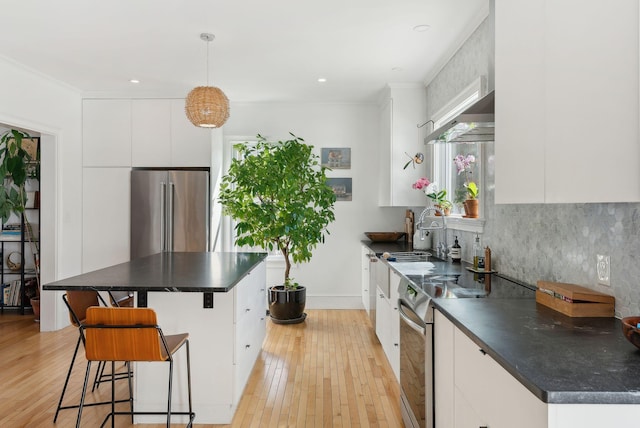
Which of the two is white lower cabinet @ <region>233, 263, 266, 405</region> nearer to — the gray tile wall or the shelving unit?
the gray tile wall

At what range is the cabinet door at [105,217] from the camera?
16.5ft

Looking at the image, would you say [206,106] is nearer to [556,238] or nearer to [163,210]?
[163,210]

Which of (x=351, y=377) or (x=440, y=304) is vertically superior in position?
(x=440, y=304)

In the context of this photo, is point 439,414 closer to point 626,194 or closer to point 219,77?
point 626,194

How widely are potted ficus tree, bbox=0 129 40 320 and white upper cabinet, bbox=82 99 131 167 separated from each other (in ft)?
2.17

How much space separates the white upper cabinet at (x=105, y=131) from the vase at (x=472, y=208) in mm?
3929

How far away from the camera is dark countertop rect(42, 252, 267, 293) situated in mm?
2213

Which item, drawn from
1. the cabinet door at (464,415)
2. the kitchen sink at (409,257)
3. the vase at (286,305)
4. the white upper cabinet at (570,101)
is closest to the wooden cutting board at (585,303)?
the white upper cabinet at (570,101)

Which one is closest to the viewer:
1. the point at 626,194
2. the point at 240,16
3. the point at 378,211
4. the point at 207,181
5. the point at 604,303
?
the point at 626,194

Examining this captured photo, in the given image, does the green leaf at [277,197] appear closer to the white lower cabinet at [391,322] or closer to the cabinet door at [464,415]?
the white lower cabinet at [391,322]

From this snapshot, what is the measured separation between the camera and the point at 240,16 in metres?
3.02

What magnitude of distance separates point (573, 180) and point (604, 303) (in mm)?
608

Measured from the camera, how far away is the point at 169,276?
2553 mm

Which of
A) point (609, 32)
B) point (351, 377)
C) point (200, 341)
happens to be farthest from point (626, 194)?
point (351, 377)
